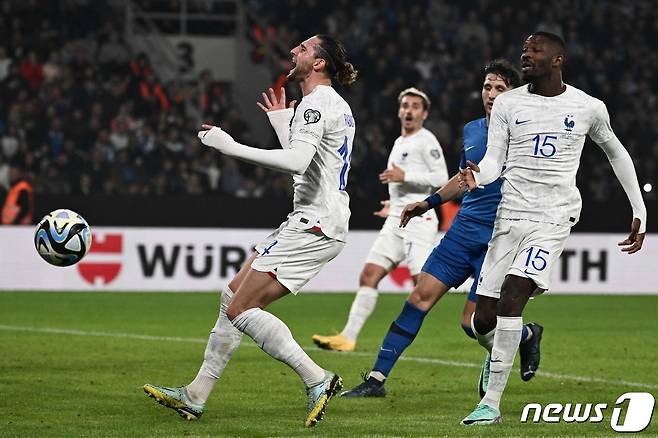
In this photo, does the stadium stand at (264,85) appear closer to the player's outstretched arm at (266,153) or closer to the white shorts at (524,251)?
the white shorts at (524,251)

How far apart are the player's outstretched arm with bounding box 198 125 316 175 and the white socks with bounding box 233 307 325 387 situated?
0.81 m

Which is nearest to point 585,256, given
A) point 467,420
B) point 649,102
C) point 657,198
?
point 657,198

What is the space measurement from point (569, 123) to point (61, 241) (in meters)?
3.61

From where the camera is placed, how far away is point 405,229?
11.2 m

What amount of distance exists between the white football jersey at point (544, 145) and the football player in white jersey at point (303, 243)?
2.99 ft

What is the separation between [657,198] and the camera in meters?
20.2

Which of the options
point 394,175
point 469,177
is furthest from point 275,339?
point 394,175

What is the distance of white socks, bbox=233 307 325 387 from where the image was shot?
6.75 metres

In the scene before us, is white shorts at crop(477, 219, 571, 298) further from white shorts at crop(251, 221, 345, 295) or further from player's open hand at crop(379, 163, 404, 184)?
player's open hand at crop(379, 163, 404, 184)

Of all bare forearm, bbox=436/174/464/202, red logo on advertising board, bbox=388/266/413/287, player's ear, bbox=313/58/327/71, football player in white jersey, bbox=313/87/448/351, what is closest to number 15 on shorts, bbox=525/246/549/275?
bare forearm, bbox=436/174/464/202

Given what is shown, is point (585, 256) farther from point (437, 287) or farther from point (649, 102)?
point (437, 287)

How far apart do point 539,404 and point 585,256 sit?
1135cm

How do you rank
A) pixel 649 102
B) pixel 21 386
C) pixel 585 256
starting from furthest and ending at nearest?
pixel 649 102, pixel 585 256, pixel 21 386

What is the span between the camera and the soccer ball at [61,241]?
864 cm
